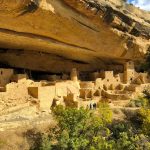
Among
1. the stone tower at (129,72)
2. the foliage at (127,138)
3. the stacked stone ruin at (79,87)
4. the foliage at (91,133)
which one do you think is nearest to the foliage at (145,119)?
the foliage at (91,133)

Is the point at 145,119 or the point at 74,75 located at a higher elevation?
the point at 74,75

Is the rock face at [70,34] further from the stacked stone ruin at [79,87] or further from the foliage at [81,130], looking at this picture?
the foliage at [81,130]

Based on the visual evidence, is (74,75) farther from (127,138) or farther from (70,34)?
(127,138)

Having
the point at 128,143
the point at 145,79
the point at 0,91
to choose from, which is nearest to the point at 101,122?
the point at 128,143

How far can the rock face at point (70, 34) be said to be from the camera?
1385cm

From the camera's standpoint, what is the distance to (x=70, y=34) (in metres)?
15.8

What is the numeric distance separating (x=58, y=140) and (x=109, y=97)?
18.6 ft

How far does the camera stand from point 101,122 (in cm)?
1322

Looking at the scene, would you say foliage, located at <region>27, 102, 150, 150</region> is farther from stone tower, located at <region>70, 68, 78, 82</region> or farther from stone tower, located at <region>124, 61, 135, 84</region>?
stone tower, located at <region>124, 61, 135, 84</region>

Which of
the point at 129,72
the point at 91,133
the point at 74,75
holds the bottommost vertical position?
the point at 91,133

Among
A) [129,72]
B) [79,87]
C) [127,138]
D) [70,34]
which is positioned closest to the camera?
[127,138]

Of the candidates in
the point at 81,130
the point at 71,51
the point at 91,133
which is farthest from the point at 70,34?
the point at 91,133

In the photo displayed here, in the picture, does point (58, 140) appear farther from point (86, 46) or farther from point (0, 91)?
point (86, 46)

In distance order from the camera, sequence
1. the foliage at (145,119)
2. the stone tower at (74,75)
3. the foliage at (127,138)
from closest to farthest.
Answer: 1. the foliage at (127,138)
2. the foliage at (145,119)
3. the stone tower at (74,75)
